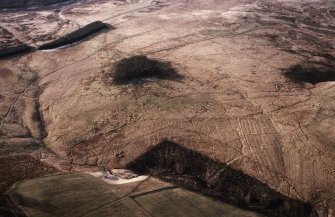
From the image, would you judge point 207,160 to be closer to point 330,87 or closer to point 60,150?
point 60,150

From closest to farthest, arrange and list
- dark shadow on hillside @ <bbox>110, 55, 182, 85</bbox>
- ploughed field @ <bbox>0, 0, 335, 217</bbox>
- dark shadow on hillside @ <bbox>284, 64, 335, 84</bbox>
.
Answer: ploughed field @ <bbox>0, 0, 335, 217</bbox>
dark shadow on hillside @ <bbox>110, 55, 182, 85</bbox>
dark shadow on hillside @ <bbox>284, 64, 335, 84</bbox>

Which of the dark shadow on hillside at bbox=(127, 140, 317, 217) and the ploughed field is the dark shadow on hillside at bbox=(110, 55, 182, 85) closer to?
the ploughed field

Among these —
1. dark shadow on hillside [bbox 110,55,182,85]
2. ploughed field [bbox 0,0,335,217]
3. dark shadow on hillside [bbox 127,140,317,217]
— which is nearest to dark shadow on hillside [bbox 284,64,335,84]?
ploughed field [bbox 0,0,335,217]

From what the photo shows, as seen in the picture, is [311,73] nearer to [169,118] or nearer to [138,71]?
[169,118]

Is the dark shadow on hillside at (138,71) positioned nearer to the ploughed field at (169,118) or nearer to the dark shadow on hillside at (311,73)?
the ploughed field at (169,118)

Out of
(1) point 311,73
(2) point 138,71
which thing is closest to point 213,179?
(2) point 138,71

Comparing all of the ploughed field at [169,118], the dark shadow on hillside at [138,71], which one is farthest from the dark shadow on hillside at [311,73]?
the dark shadow on hillside at [138,71]
